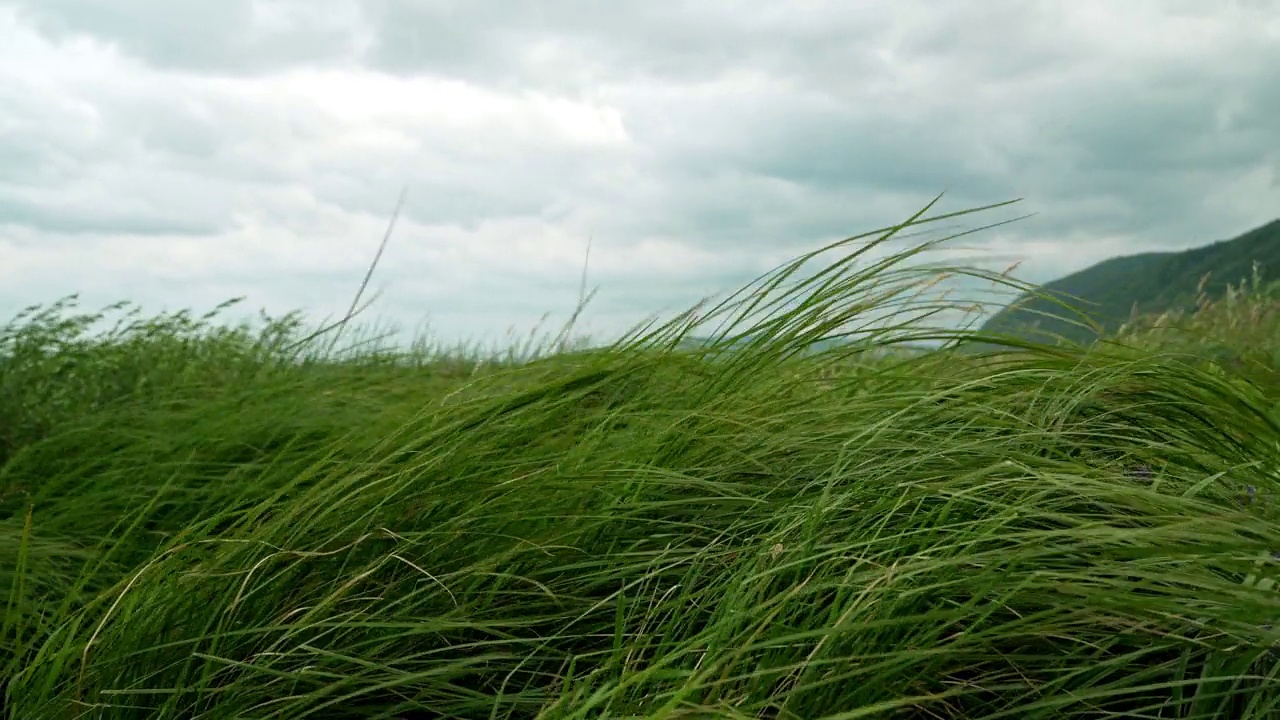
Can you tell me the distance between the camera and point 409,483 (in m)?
1.85

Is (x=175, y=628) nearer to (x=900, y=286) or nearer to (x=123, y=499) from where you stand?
(x=900, y=286)

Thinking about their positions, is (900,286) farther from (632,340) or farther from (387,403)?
(387,403)

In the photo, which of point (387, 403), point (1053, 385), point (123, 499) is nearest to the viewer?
point (1053, 385)

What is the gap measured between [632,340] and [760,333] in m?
0.39

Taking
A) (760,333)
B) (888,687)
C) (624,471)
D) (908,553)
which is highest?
(760,333)

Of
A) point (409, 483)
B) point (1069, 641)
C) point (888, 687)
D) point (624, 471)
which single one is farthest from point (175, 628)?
point (1069, 641)

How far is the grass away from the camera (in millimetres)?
1375

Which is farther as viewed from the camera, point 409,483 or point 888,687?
point 409,483

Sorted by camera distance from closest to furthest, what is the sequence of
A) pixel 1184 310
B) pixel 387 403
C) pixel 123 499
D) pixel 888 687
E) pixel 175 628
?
pixel 888 687
pixel 175 628
pixel 123 499
pixel 387 403
pixel 1184 310

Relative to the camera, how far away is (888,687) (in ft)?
4.55

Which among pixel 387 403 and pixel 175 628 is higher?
pixel 387 403

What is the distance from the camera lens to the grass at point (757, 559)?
1.38 metres

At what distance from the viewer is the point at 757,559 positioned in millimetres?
1477

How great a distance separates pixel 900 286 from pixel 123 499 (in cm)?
282
